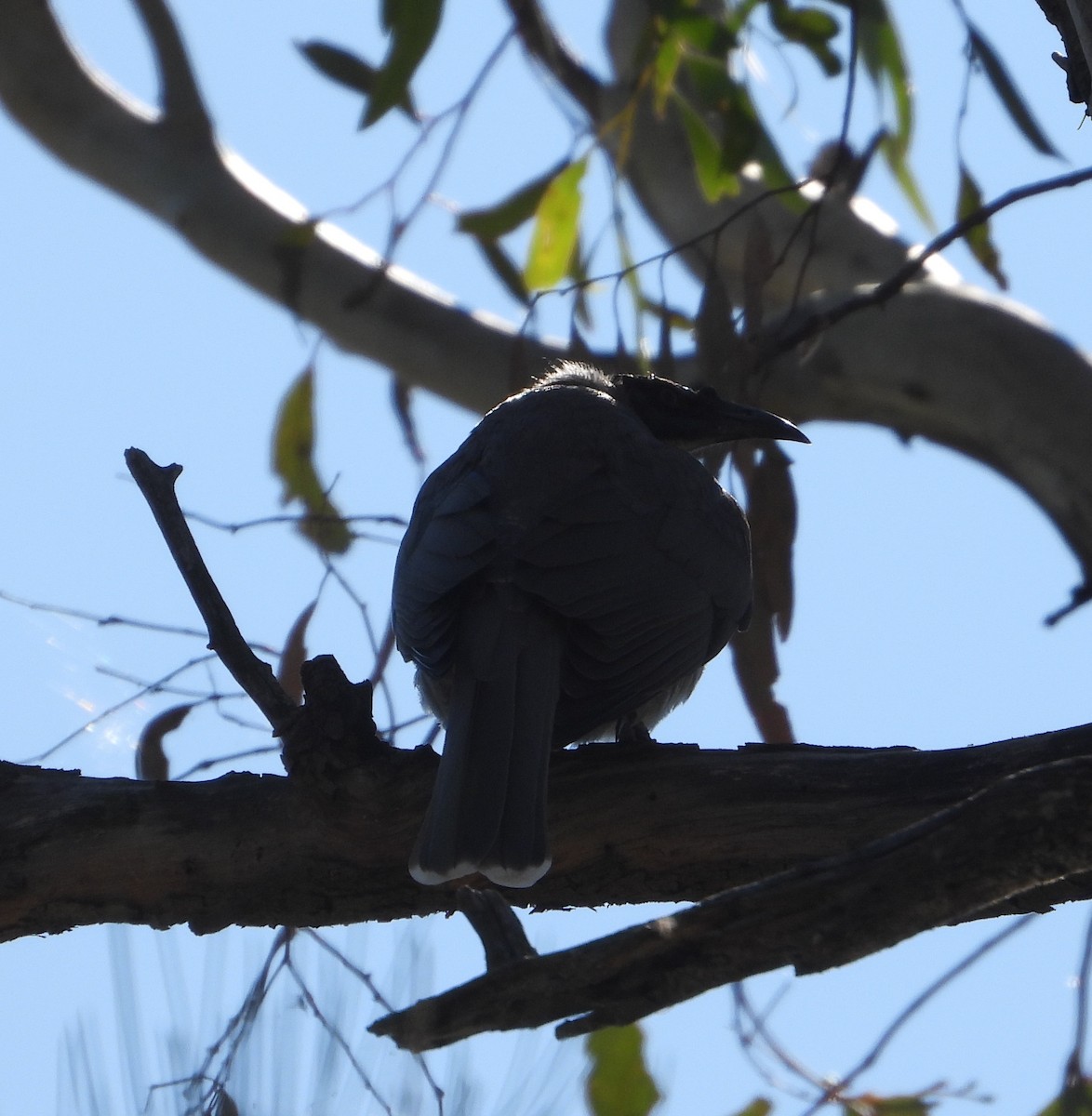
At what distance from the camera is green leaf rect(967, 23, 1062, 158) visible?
15.0ft

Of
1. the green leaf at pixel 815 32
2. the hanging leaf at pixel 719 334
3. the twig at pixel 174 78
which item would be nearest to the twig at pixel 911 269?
the hanging leaf at pixel 719 334

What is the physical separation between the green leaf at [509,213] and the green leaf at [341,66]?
0.56 metres

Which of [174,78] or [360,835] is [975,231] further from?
[174,78]

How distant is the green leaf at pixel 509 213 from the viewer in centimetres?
535

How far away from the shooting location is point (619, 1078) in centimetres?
344

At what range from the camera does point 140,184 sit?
6531 mm

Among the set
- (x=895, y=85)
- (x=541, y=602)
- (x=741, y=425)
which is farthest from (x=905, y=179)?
(x=541, y=602)

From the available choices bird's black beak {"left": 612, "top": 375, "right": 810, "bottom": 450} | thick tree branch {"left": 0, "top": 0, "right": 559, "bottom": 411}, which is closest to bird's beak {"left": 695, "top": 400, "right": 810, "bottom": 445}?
bird's black beak {"left": 612, "top": 375, "right": 810, "bottom": 450}

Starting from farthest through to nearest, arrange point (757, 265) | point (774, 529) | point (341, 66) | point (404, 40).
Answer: point (341, 66)
point (404, 40)
point (757, 265)
point (774, 529)

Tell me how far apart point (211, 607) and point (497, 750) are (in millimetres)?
618

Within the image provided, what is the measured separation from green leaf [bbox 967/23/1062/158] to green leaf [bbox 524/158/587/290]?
1.43 meters

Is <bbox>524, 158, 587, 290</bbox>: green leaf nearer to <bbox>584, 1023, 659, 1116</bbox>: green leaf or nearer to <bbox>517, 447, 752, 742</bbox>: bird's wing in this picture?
<bbox>517, 447, 752, 742</bbox>: bird's wing

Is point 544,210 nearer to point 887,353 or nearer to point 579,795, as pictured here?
point 887,353

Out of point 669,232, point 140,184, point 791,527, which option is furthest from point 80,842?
point 669,232
